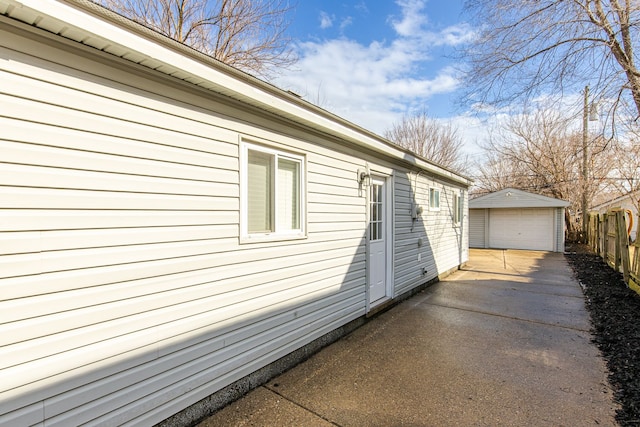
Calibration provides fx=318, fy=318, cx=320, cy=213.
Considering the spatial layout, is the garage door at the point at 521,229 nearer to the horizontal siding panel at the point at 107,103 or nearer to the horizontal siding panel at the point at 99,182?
the horizontal siding panel at the point at 99,182

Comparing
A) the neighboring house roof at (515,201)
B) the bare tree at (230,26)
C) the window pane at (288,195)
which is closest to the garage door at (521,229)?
the neighboring house roof at (515,201)

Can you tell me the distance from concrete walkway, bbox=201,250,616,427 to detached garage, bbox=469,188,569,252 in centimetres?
1068

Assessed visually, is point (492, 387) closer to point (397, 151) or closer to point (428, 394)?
point (428, 394)

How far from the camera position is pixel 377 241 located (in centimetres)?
549

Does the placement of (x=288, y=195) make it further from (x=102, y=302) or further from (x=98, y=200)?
(x=102, y=302)

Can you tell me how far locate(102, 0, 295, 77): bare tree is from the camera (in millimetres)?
8977

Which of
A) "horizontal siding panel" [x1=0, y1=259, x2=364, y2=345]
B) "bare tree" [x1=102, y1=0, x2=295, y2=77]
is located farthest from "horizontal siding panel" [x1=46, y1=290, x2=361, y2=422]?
"bare tree" [x1=102, y1=0, x2=295, y2=77]

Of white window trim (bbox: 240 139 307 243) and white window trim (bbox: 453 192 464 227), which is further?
white window trim (bbox: 453 192 464 227)

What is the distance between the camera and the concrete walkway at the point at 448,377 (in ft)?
8.94

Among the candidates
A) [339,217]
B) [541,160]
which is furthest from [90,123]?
[541,160]

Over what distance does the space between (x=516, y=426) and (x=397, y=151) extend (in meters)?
4.23

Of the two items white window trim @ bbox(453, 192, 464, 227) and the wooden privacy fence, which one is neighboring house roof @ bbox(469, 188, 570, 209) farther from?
white window trim @ bbox(453, 192, 464, 227)

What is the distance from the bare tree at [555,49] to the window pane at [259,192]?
668 centimetres

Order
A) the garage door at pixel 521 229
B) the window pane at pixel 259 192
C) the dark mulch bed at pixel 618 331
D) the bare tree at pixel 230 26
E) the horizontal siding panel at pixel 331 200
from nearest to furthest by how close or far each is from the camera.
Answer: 1. the dark mulch bed at pixel 618 331
2. the window pane at pixel 259 192
3. the horizontal siding panel at pixel 331 200
4. the bare tree at pixel 230 26
5. the garage door at pixel 521 229
